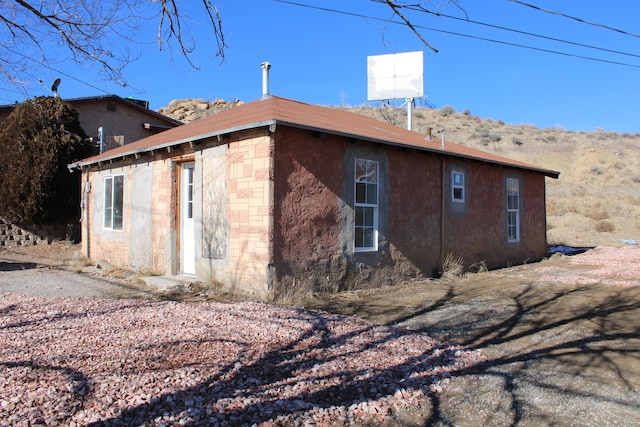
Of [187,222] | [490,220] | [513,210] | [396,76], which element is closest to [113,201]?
[187,222]

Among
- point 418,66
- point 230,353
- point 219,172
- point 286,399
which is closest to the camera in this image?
point 286,399

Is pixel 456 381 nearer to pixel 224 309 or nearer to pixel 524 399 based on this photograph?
pixel 524 399

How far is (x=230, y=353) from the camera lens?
202 inches

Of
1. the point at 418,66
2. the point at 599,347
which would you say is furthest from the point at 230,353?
the point at 418,66

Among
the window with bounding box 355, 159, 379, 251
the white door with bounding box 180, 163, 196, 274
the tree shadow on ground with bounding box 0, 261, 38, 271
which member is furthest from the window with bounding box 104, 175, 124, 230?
the window with bounding box 355, 159, 379, 251

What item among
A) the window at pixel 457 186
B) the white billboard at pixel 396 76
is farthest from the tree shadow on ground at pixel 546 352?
the white billboard at pixel 396 76

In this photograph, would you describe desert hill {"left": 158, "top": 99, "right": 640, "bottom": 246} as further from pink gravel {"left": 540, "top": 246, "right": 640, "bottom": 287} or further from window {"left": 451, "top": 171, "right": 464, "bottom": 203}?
window {"left": 451, "top": 171, "right": 464, "bottom": 203}

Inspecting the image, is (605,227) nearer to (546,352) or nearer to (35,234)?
(546,352)

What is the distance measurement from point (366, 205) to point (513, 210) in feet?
22.2

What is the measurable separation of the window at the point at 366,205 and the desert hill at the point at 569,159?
14.6m

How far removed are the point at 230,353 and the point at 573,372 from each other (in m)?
3.37

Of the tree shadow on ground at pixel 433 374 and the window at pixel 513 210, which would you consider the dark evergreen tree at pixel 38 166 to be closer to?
the tree shadow on ground at pixel 433 374

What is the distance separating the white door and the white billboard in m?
13.3

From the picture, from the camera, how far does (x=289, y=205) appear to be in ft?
28.4
